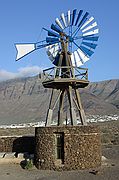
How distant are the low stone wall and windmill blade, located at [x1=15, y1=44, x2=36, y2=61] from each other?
671 cm

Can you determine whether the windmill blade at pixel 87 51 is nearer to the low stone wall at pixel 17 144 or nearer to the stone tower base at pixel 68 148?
the stone tower base at pixel 68 148

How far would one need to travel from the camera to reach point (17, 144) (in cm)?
2836

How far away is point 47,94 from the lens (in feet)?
538

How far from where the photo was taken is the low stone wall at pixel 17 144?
28.0 m

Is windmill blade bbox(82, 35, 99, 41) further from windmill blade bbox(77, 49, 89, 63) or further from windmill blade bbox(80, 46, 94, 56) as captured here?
windmill blade bbox(77, 49, 89, 63)

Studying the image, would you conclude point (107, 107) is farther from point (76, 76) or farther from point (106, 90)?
point (76, 76)

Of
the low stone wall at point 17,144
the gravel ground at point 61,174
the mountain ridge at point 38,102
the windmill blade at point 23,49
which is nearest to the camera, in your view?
the gravel ground at point 61,174

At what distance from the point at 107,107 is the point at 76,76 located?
4487 inches

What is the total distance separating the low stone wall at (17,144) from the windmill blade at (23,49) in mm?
6709

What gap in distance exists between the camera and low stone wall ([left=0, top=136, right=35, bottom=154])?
92.0 feet

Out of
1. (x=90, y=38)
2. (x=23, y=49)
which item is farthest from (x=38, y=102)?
(x=90, y=38)

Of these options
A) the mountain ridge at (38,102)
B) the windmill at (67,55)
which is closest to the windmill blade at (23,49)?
the windmill at (67,55)

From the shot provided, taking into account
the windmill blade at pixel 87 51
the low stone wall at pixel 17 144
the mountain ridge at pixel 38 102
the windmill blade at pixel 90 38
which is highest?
the mountain ridge at pixel 38 102

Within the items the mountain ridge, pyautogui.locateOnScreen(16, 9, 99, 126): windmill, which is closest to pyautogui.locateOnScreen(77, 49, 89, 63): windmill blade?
pyautogui.locateOnScreen(16, 9, 99, 126): windmill
